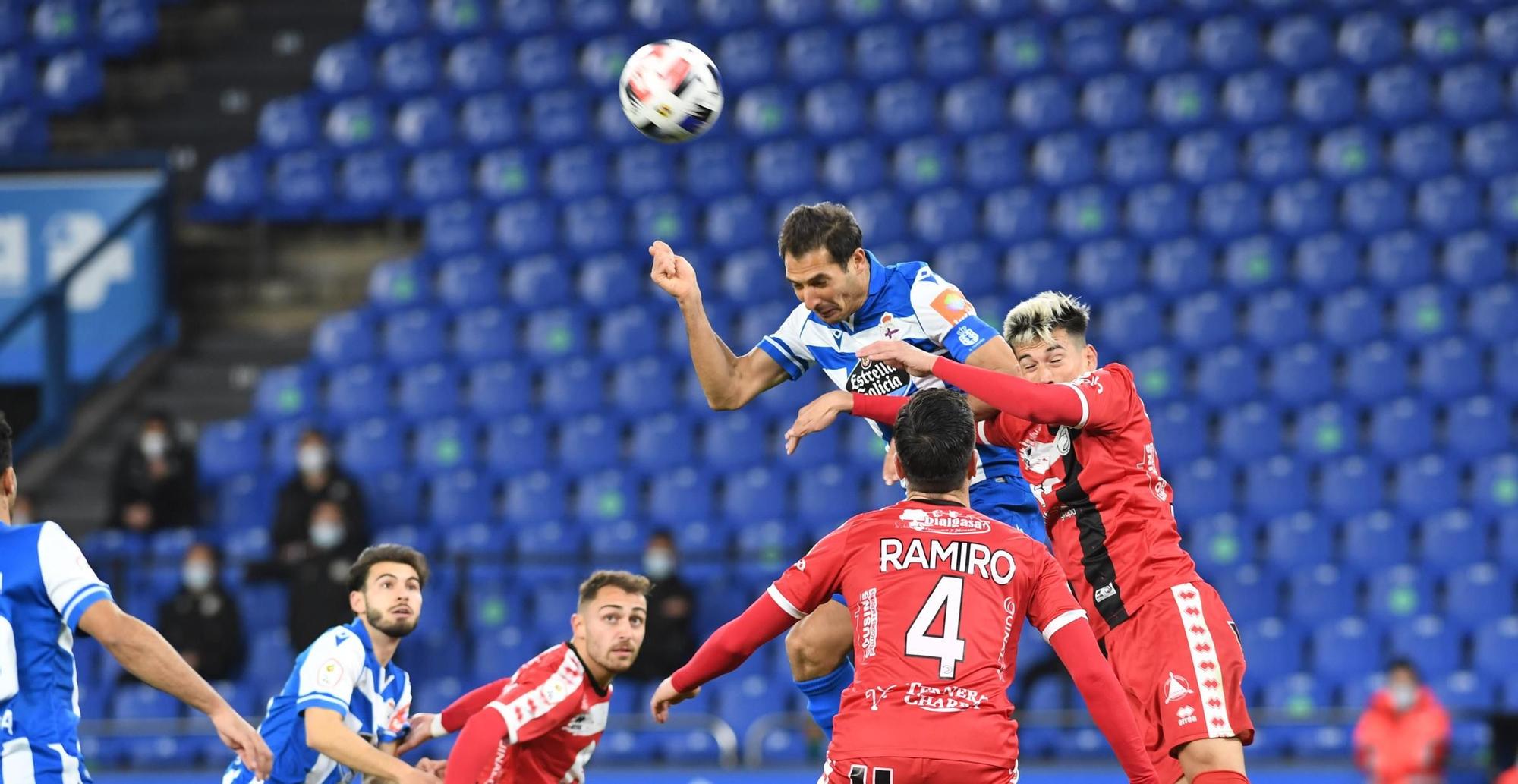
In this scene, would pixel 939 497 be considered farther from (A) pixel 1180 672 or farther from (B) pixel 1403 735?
(B) pixel 1403 735

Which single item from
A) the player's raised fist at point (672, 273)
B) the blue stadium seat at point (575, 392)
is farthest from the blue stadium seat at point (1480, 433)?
the player's raised fist at point (672, 273)

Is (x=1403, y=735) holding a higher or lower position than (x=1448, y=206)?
lower

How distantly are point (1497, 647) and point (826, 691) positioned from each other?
23.7 feet

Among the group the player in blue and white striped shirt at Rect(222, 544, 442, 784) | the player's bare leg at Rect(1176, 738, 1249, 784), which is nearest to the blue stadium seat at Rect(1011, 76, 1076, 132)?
the player in blue and white striped shirt at Rect(222, 544, 442, 784)

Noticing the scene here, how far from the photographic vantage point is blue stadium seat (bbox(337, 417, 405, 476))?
13844mm

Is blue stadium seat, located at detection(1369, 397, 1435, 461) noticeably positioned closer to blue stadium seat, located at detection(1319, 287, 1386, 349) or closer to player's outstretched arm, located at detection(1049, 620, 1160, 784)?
blue stadium seat, located at detection(1319, 287, 1386, 349)

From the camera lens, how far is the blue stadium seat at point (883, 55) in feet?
53.6

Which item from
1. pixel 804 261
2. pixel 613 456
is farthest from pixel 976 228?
pixel 804 261

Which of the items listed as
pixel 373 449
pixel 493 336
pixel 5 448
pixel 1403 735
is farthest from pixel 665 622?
pixel 5 448

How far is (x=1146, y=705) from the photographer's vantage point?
5.95 meters

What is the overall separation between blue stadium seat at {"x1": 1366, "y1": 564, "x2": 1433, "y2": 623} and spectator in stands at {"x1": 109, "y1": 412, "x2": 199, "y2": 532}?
8259 millimetres

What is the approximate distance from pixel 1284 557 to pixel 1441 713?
6.37ft

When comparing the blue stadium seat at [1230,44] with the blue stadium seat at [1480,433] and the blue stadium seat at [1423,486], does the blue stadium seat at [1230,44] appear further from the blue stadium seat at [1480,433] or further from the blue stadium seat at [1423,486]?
the blue stadium seat at [1423,486]

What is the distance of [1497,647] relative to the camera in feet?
39.4
